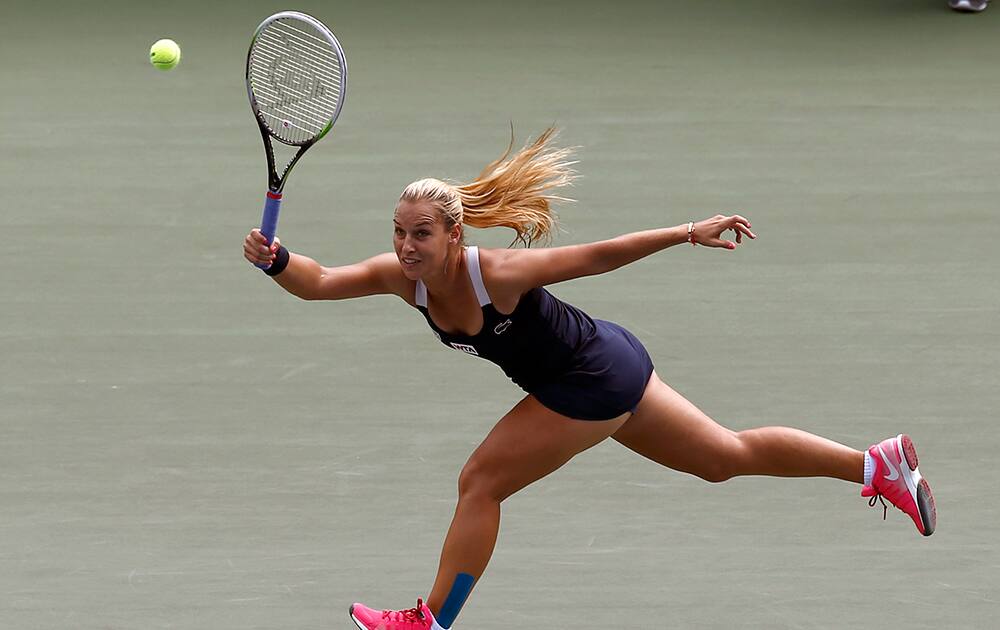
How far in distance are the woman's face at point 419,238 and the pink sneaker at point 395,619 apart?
101 cm

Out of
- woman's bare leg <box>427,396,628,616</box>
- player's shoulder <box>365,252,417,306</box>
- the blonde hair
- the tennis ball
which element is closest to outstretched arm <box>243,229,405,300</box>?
player's shoulder <box>365,252,417,306</box>

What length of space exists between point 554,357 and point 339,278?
2.24 ft

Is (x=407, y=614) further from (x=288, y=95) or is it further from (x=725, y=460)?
(x=288, y=95)

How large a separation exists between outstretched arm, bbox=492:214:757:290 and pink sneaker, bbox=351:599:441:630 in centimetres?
102

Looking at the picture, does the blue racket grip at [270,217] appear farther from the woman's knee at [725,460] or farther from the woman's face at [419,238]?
the woman's knee at [725,460]

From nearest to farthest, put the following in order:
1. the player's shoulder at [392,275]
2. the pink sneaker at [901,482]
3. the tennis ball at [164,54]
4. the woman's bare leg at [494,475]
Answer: the woman's bare leg at [494,475] < the player's shoulder at [392,275] < the pink sneaker at [901,482] < the tennis ball at [164,54]

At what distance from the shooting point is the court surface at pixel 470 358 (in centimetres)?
586

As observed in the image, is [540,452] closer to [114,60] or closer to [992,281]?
[992,281]

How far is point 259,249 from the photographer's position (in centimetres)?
513

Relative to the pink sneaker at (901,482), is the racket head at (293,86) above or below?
above

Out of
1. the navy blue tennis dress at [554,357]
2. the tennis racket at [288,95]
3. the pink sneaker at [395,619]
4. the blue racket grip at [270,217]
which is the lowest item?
the pink sneaker at [395,619]

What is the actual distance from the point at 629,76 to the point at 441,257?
6540 mm

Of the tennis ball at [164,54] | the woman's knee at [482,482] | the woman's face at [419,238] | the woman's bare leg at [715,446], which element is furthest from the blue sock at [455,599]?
the tennis ball at [164,54]

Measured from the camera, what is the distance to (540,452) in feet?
17.4
